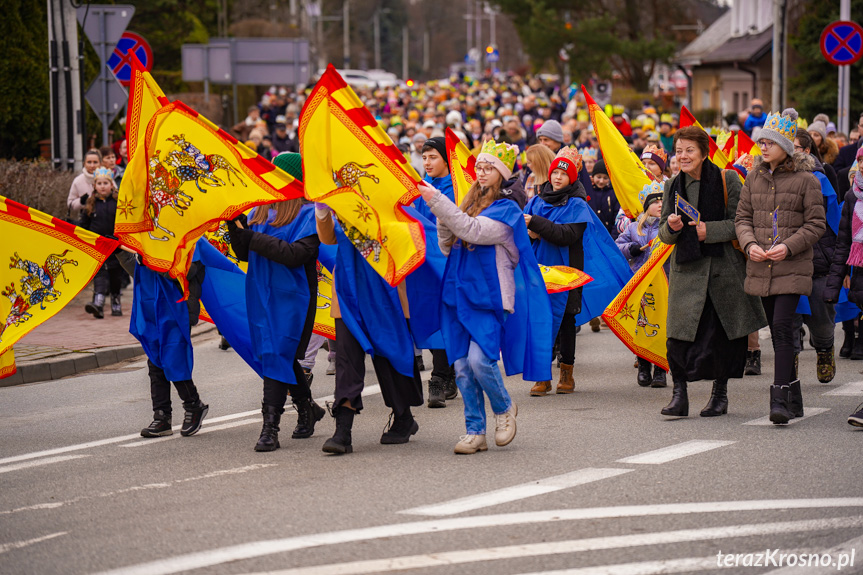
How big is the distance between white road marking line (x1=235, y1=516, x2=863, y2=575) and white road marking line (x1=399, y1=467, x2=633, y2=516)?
64 centimetres

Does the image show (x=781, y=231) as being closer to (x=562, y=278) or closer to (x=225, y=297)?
(x=562, y=278)

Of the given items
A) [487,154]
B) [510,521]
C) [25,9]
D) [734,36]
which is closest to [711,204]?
[487,154]

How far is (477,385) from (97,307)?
8701mm

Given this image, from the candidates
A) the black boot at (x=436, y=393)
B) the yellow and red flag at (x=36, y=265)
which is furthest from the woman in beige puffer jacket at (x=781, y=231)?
the yellow and red flag at (x=36, y=265)

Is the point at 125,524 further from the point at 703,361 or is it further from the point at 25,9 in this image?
the point at 25,9

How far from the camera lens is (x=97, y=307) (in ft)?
49.4

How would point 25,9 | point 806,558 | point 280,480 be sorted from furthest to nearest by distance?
point 25,9 < point 280,480 < point 806,558

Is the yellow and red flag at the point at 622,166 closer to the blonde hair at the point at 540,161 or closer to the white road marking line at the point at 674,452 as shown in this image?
the blonde hair at the point at 540,161

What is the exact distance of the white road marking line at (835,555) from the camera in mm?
5059

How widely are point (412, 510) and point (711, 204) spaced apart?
10.8ft

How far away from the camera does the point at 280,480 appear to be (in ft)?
22.3

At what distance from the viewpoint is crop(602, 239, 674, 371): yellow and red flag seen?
9555mm

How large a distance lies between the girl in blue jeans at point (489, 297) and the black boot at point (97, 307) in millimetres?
8538

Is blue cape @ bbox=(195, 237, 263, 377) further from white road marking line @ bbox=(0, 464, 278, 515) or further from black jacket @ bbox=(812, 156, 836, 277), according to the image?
black jacket @ bbox=(812, 156, 836, 277)
